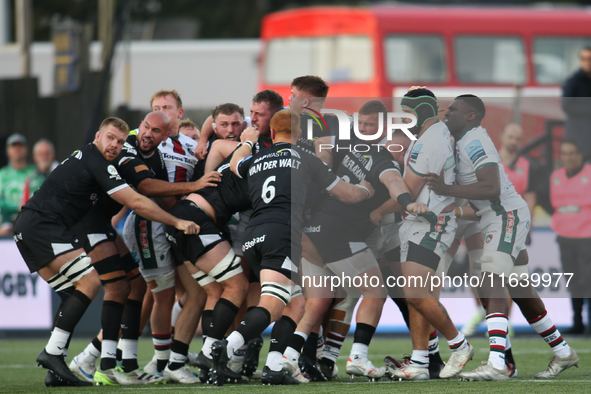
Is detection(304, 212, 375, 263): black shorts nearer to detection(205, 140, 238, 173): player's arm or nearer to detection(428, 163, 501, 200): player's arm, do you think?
detection(428, 163, 501, 200): player's arm

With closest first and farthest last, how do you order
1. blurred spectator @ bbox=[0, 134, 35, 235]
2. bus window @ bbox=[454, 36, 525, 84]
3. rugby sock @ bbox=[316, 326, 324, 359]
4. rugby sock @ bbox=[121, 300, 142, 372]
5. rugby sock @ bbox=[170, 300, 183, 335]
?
1. rugby sock @ bbox=[121, 300, 142, 372]
2. rugby sock @ bbox=[316, 326, 324, 359]
3. rugby sock @ bbox=[170, 300, 183, 335]
4. blurred spectator @ bbox=[0, 134, 35, 235]
5. bus window @ bbox=[454, 36, 525, 84]

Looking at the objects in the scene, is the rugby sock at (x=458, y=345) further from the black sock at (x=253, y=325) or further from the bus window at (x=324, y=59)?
the bus window at (x=324, y=59)

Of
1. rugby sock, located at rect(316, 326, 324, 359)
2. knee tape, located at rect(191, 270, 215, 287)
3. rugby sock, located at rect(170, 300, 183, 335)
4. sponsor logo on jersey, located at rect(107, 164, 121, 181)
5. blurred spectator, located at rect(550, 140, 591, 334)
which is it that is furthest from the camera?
blurred spectator, located at rect(550, 140, 591, 334)

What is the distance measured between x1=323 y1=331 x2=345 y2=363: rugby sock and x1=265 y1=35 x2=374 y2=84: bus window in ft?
34.6

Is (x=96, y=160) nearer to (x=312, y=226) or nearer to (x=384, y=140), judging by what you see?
(x=312, y=226)

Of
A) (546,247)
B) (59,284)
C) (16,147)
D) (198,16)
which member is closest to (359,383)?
(59,284)

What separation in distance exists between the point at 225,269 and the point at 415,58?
37.2 feet

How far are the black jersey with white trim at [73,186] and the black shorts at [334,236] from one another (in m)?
1.51

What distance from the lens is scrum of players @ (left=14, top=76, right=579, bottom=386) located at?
6.49 meters

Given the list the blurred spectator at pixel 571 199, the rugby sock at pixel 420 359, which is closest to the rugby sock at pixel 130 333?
the rugby sock at pixel 420 359

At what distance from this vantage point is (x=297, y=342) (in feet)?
22.1

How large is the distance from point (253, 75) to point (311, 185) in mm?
13161

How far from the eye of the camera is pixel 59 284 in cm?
684

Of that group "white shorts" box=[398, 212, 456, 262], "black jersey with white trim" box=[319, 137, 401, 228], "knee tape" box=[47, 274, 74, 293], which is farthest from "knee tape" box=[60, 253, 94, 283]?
"white shorts" box=[398, 212, 456, 262]
